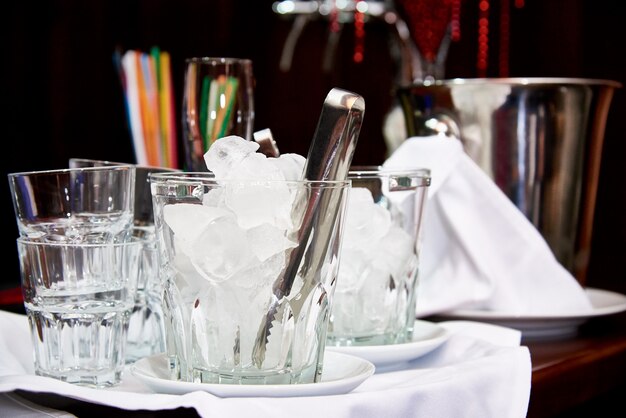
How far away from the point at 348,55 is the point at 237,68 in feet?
6.74

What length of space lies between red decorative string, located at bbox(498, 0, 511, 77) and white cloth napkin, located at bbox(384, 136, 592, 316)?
4.10ft

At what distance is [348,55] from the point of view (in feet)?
9.12

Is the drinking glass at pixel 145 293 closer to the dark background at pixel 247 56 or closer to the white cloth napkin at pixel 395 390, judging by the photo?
the white cloth napkin at pixel 395 390

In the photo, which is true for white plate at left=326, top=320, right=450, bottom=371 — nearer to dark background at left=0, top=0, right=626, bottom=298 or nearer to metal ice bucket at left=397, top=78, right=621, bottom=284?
Result: metal ice bucket at left=397, top=78, right=621, bottom=284

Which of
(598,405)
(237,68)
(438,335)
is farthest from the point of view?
(598,405)

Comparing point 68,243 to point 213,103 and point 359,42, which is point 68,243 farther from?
point 359,42

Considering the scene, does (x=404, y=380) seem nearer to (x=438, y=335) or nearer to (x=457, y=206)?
(x=438, y=335)

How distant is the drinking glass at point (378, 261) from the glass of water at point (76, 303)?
15 cm

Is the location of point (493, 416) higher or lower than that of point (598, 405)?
higher

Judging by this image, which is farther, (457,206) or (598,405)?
(598,405)

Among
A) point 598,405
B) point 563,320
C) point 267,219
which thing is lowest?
point 598,405

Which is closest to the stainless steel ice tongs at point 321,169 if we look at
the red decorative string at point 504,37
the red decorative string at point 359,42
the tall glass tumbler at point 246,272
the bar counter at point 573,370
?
the tall glass tumbler at point 246,272

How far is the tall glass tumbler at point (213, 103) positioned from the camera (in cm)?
75

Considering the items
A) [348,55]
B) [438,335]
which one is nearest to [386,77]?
[348,55]
